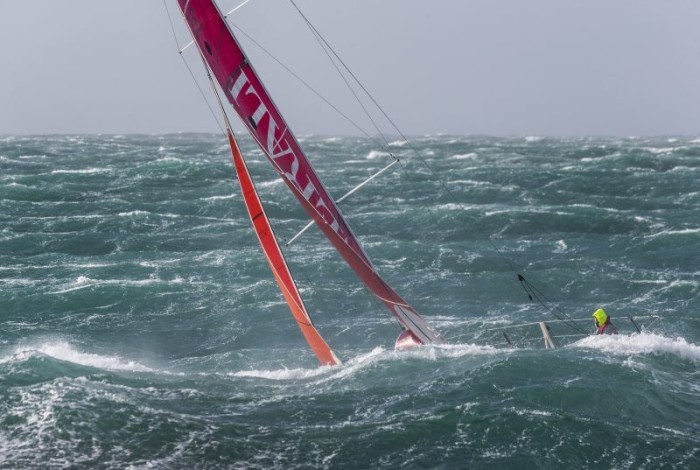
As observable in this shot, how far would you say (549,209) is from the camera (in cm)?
3809

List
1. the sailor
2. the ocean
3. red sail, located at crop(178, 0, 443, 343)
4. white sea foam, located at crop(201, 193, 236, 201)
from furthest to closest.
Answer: white sea foam, located at crop(201, 193, 236, 201) < the sailor < red sail, located at crop(178, 0, 443, 343) < the ocean

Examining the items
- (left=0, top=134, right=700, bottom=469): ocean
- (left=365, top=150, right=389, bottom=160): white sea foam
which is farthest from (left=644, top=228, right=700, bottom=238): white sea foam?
(left=365, top=150, right=389, bottom=160): white sea foam

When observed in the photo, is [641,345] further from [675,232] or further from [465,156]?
[465,156]

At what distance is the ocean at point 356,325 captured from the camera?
13.1 meters

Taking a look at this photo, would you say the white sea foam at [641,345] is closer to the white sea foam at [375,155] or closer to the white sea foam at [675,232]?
the white sea foam at [675,232]

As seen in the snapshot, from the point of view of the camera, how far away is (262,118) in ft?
51.0

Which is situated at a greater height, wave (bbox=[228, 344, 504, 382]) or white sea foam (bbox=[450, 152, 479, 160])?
wave (bbox=[228, 344, 504, 382])

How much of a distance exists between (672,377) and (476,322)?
22.5 feet

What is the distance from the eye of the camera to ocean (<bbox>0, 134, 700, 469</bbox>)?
43.0ft

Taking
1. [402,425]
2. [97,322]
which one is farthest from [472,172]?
[402,425]

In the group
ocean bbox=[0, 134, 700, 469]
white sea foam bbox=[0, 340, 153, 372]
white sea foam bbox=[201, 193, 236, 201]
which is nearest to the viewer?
ocean bbox=[0, 134, 700, 469]

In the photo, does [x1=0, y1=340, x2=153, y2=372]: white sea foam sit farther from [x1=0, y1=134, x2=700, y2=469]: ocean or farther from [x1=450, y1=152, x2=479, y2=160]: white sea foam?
[x1=450, y1=152, x2=479, y2=160]: white sea foam

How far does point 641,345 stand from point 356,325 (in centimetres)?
741

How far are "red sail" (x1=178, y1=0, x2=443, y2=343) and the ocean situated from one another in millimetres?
2560
